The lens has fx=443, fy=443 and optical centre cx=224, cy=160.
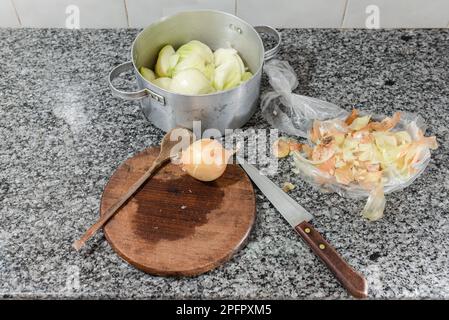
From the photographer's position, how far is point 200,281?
695mm

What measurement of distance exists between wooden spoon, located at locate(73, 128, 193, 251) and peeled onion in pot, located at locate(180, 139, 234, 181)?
48mm

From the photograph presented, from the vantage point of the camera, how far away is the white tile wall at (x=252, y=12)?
3.44 ft

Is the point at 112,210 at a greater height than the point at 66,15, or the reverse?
the point at 66,15

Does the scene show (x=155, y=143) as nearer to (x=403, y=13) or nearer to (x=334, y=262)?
(x=334, y=262)

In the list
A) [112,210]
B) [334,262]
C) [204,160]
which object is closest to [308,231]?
[334,262]

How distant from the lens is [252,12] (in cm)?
107

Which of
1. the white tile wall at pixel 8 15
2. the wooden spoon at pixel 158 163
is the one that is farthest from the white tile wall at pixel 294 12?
the white tile wall at pixel 8 15

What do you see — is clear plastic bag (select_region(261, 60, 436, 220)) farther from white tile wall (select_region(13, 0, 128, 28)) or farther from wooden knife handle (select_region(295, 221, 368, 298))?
white tile wall (select_region(13, 0, 128, 28))

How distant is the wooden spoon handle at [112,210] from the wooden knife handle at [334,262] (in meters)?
0.27

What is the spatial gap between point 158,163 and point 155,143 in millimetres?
85

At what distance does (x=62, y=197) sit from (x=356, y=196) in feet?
1.72

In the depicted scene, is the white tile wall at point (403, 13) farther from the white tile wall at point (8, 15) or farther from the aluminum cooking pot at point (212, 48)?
the white tile wall at point (8, 15)
